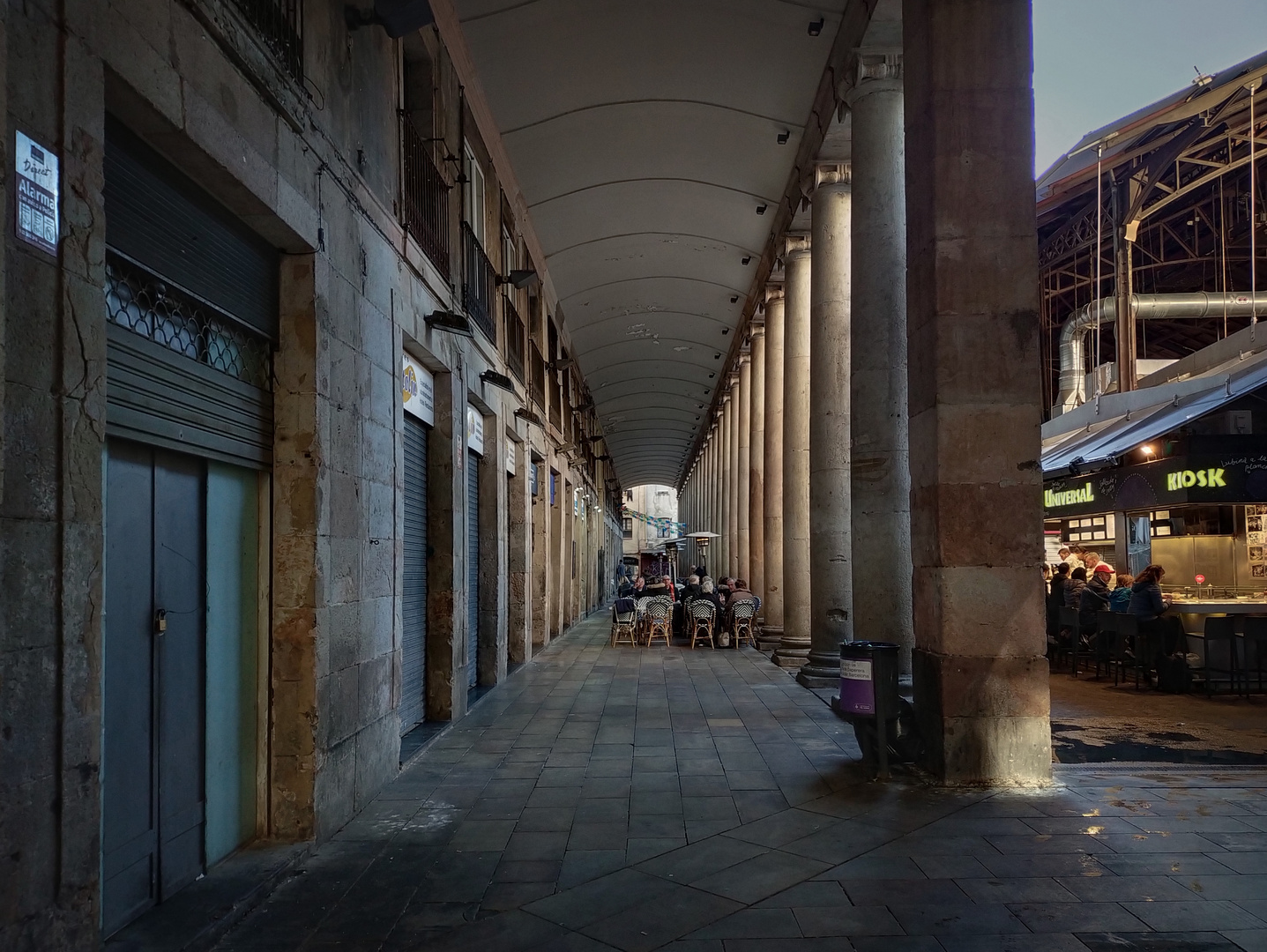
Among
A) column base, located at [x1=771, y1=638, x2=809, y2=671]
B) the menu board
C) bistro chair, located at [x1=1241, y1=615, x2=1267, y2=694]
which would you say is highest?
the menu board

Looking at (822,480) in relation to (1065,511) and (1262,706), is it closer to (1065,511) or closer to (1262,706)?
(1262,706)

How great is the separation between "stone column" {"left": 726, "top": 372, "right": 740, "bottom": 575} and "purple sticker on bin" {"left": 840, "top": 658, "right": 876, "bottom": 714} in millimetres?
17578

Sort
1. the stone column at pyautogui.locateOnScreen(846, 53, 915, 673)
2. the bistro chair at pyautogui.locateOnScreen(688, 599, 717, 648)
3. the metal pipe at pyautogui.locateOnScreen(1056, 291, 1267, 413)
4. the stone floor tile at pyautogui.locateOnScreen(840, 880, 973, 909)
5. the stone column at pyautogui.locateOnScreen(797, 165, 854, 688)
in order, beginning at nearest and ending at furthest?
1. the stone floor tile at pyautogui.locateOnScreen(840, 880, 973, 909)
2. the stone column at pyautogui.locateOnScreen(846, 53, 915, 673)
3. the stone column at pyautogui.locateOnScreen(797, 165, 854, 688)
4. the bistro chair at pyautogui.locateOnScreen(688, 599, 717, 648)
5. the metal pipe at pyautogui.locateOnScreen(1056, 291, 1267, 413)

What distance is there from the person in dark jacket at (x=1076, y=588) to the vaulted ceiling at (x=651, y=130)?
721 cm

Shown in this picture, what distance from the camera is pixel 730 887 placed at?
13.7 feet

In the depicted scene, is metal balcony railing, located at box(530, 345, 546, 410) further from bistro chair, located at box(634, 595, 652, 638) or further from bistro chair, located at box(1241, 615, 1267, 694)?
bistro chair, located at box(1241, 615, 1267, 694)

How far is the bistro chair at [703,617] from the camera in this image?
16.5m

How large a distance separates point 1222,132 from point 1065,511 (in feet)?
22.2

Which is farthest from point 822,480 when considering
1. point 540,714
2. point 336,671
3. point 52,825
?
point 52,825

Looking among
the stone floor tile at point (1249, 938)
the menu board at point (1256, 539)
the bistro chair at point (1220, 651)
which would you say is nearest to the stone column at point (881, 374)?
the bistro chair at point (1220, 651)

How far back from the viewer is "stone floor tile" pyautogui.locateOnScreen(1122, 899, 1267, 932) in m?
3.61

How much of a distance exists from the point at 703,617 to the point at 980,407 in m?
10.8

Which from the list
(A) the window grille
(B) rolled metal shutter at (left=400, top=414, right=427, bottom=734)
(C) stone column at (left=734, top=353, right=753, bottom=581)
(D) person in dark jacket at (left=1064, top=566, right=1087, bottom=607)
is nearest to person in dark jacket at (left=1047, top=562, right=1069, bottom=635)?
(D) person in dark jacket at (left=1064, top=566, right=1087, bottom=607)

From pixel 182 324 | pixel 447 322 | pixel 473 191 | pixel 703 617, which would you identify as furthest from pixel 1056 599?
pixel 182 324
